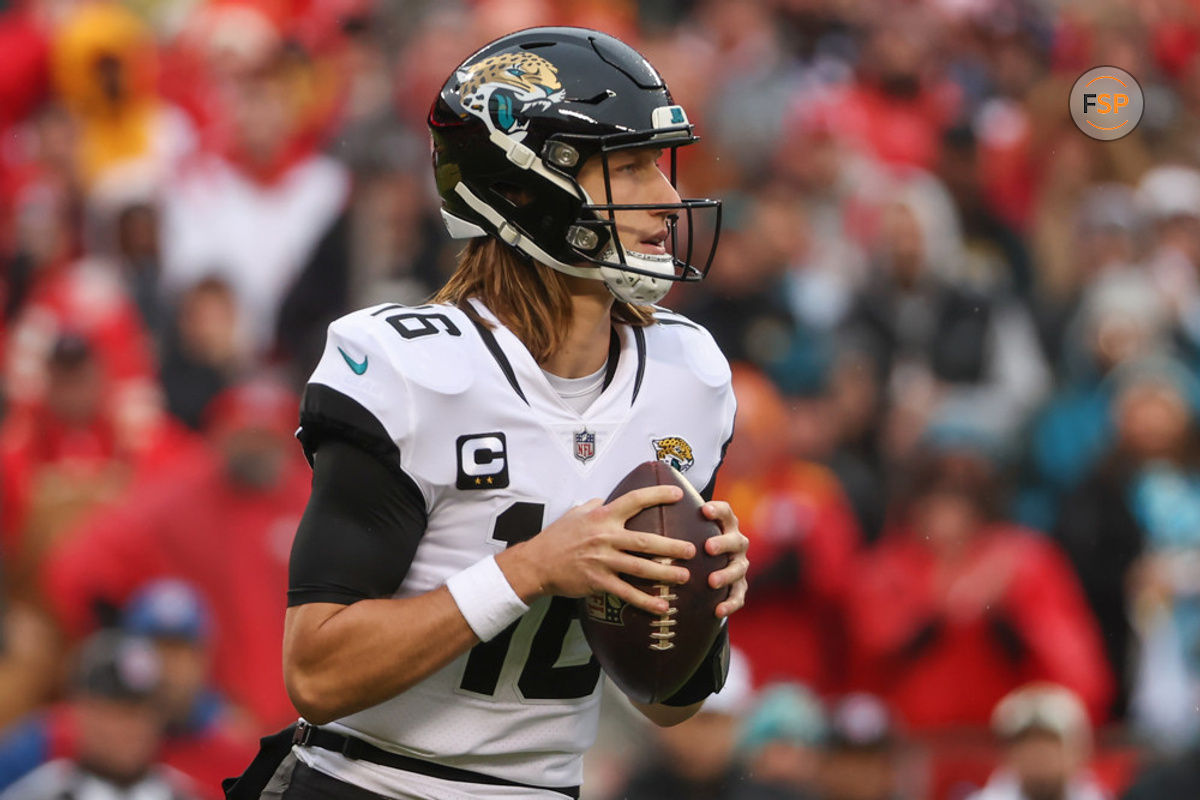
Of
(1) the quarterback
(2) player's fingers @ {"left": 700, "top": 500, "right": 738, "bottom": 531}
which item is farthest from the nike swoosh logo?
(2) player's fingers @ {"left": 700, "top": 500, "right": 738, "bottom": 531}

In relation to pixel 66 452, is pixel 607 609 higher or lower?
higher

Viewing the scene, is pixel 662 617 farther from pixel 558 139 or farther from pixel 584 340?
pixel 558 139

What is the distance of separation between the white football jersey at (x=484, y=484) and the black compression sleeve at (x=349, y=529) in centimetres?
5

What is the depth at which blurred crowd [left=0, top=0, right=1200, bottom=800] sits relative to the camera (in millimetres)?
6062

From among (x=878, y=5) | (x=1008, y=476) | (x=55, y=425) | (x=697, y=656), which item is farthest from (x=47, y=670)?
(x=878, y=5)

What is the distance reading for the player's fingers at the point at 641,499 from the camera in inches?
109

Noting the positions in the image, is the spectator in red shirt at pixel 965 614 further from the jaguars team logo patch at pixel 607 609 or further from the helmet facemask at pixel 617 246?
the jaguars team logo patch at pixel 607 609

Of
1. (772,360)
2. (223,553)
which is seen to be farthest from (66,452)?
(772,360)

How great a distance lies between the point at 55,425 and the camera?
7266mm

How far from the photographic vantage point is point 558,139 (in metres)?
3.04

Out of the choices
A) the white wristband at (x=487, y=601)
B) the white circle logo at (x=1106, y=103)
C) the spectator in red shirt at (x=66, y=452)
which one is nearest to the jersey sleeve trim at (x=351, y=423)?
the white wristband at (x=487, y=601)

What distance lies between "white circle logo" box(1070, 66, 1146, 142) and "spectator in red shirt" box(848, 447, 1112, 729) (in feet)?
5.90

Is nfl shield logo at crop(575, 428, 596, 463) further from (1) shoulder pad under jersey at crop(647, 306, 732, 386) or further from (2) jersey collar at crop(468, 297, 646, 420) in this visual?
(1) shoulder pad under jersey at crop(647, 306, 732, 386)

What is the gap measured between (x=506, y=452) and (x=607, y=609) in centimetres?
31
